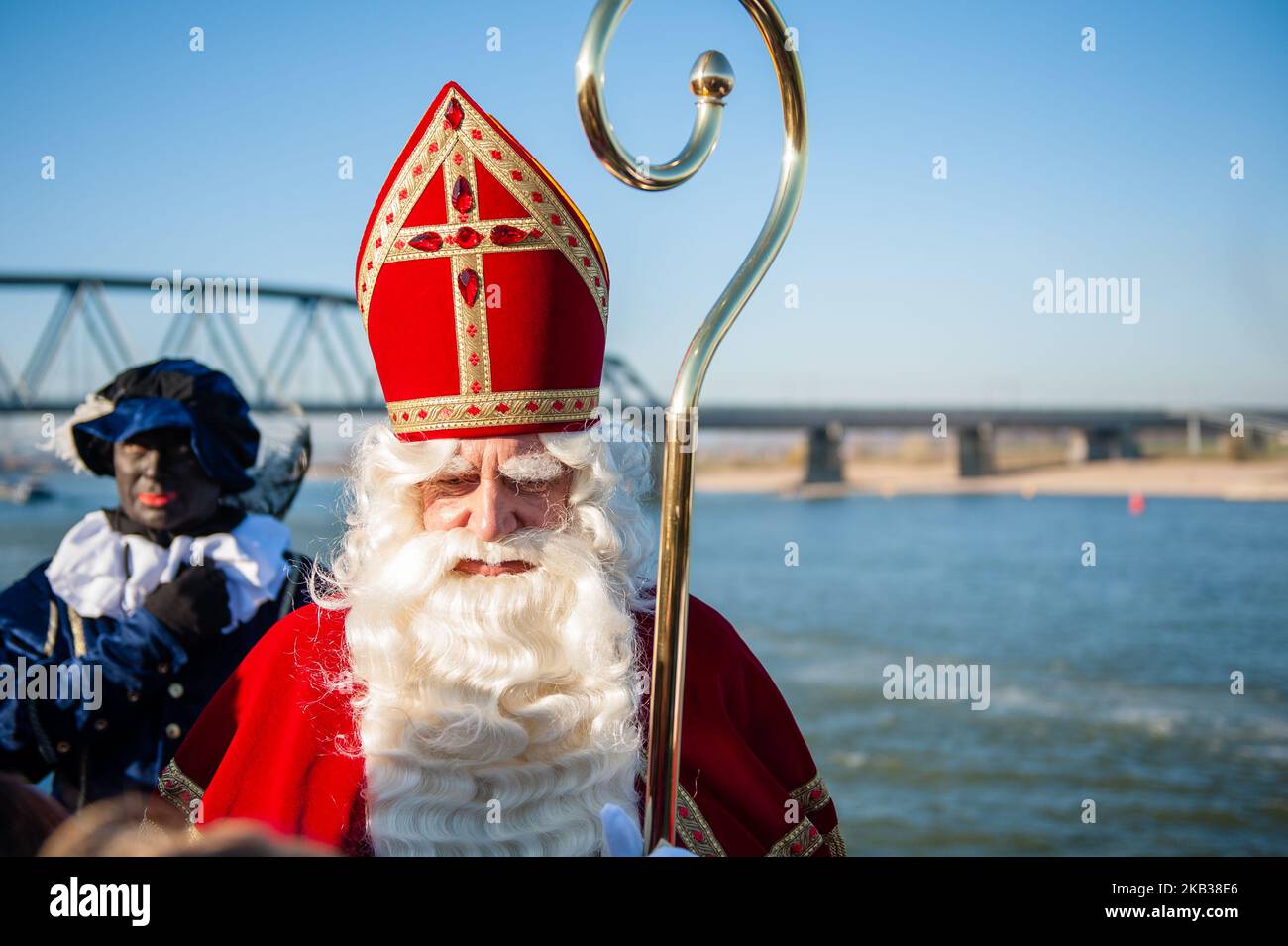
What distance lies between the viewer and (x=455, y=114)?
2.04m

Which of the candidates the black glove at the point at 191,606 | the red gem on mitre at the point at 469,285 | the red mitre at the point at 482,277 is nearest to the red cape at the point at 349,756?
the red mitre at the point at 482,277

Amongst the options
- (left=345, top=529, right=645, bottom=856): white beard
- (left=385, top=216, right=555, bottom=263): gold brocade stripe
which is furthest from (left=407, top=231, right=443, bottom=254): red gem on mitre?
(left=345, top=529, right=645, bottom=856): white beard

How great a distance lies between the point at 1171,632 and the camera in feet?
92.2

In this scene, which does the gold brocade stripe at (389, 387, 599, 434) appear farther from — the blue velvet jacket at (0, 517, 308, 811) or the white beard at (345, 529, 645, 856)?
the blue velvet jacket at (0, 517, 308, 811)

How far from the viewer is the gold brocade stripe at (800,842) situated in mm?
2107

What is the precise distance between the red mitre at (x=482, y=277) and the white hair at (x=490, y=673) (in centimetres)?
8

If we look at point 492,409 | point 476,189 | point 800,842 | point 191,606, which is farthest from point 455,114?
point 191,606

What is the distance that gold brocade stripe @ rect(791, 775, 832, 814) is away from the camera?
222 centimetres

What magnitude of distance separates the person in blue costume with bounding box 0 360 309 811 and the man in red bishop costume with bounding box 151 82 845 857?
108 cm

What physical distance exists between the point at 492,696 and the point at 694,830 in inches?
16.4

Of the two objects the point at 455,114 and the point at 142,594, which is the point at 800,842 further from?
the point at 142,594
